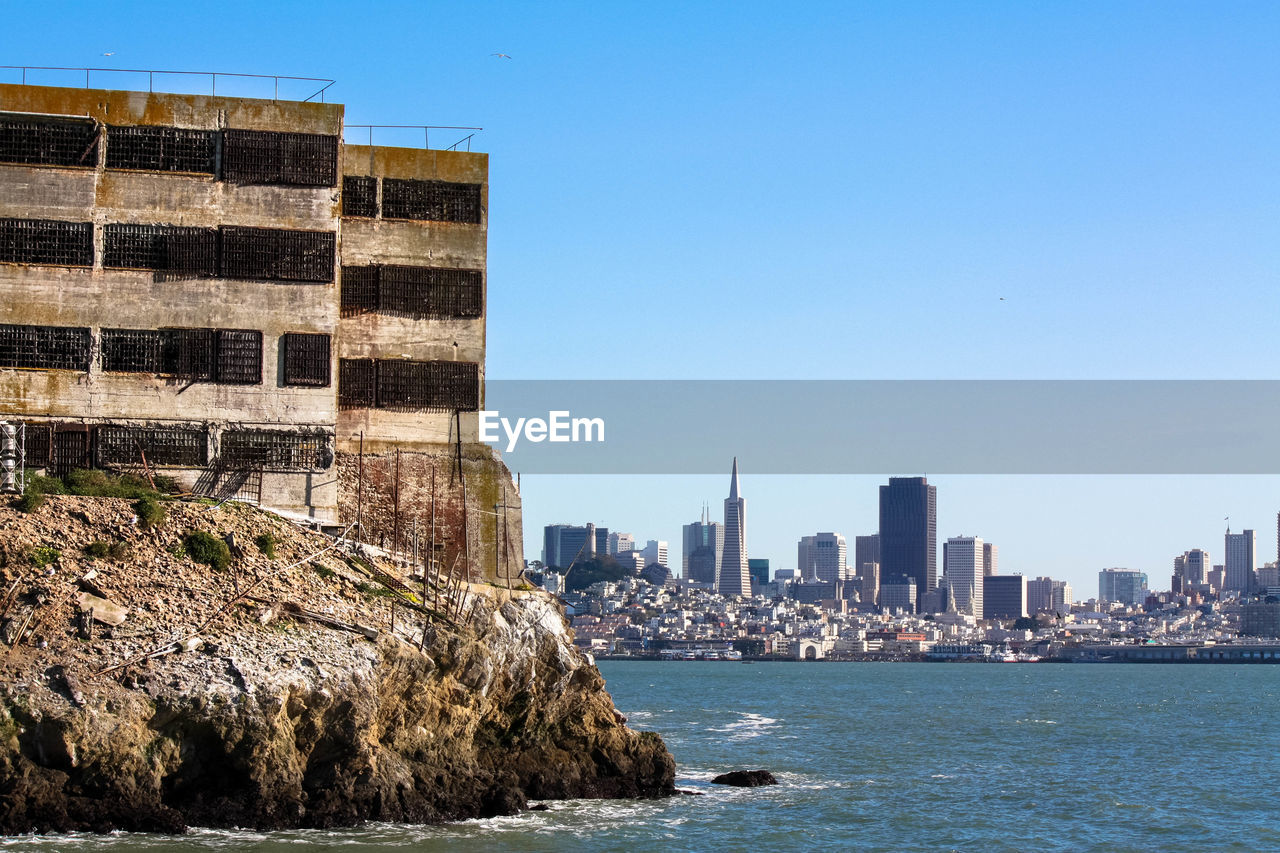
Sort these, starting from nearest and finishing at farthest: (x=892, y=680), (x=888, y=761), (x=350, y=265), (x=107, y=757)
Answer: (x=107, y=757), (x=350, y=265), (x=888, y=761), (x=892, y=680)

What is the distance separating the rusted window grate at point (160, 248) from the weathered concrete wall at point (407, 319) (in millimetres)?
4468

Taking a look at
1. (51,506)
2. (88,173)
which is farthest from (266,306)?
(51,506)

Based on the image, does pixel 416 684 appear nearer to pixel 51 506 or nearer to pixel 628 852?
pixel 628 852

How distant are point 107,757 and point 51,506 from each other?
780 centimetres

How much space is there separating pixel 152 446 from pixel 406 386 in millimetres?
7543

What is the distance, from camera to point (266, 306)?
46.8 m

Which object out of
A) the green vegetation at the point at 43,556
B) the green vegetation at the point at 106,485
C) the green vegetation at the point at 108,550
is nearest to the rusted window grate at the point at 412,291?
the green vegetation at the point at 106,485

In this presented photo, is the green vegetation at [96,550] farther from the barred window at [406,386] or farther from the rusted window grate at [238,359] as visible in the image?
the barred window at [406,386]

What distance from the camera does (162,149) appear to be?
46406mm

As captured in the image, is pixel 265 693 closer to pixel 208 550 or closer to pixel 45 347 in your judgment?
pixel 208 550

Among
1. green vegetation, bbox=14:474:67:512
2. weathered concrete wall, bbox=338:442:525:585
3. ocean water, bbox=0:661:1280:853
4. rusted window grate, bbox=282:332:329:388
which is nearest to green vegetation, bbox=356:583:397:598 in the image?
weathered concrete wall, bbox=338:442:525:585

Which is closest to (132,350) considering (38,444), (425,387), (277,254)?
(38,444)

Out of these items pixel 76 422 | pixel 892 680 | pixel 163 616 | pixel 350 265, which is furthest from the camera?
pixel 892 680

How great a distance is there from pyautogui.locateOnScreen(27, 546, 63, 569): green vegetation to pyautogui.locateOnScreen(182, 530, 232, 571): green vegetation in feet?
10.1
